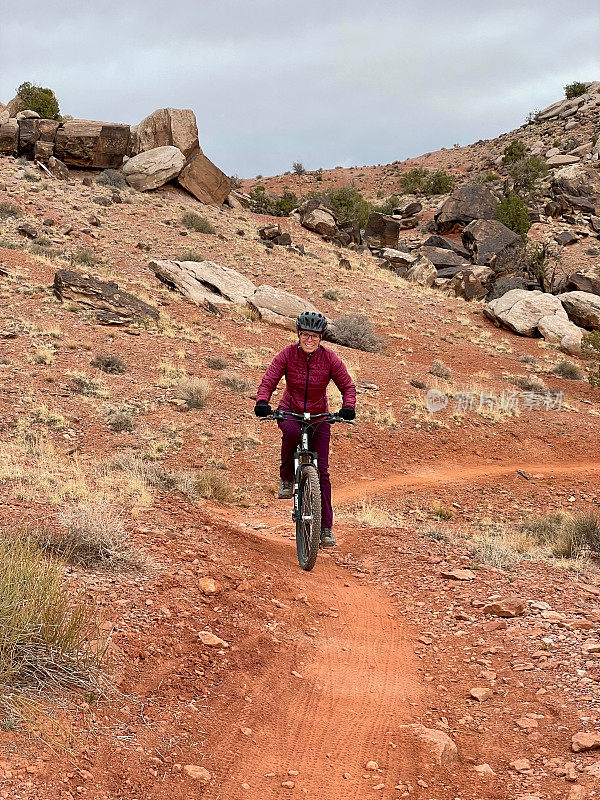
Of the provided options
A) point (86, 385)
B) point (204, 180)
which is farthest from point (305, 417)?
point (204, 180)

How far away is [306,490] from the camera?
250 inches

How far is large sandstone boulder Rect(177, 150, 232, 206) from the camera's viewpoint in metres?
38.4

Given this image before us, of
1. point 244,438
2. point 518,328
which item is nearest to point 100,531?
point 244,438

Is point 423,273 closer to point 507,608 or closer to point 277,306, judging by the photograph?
point 277,306

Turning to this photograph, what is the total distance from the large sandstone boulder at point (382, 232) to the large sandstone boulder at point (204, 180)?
1041 cm

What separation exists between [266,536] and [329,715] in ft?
14.4

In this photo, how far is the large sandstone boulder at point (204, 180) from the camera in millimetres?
38375

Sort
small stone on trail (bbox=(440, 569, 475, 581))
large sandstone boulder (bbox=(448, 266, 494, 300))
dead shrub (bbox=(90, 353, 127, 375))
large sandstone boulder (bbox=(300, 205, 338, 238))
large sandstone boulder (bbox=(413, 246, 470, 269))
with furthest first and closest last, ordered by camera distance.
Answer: large sandstone boulder (bbox=(300, 205, 338, 238)) < large sandstone boulder (bbox=(413, 246, 470, 269)) < large sandstone boulder (bbox=(448, 266, 494, 300)) < dead shrub (bbox=(90, 353, 127, 375)) < small stone on trail (bbox=(440, 569, 475, 581))

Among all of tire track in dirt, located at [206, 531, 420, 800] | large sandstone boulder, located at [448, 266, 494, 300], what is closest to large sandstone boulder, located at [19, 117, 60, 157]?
large sandstone boulder, located at [448, 266, 494, 300]

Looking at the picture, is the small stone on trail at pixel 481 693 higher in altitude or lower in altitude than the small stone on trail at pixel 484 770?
lower

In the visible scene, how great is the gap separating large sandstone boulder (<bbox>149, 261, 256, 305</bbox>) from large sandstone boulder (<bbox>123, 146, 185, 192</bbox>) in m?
14.2

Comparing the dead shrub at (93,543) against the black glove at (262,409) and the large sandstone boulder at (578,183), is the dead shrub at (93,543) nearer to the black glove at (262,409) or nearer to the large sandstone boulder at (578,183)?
the black glove at (262,409)

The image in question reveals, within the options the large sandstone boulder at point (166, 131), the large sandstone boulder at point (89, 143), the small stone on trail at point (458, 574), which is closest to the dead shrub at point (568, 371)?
the small stone on trail at point (458, 574)

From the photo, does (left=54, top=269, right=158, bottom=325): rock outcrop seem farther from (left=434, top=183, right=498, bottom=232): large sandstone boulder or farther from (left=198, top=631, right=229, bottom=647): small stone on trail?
(left=434, top=183, right=498, bottom=232): large sandstone boulder
